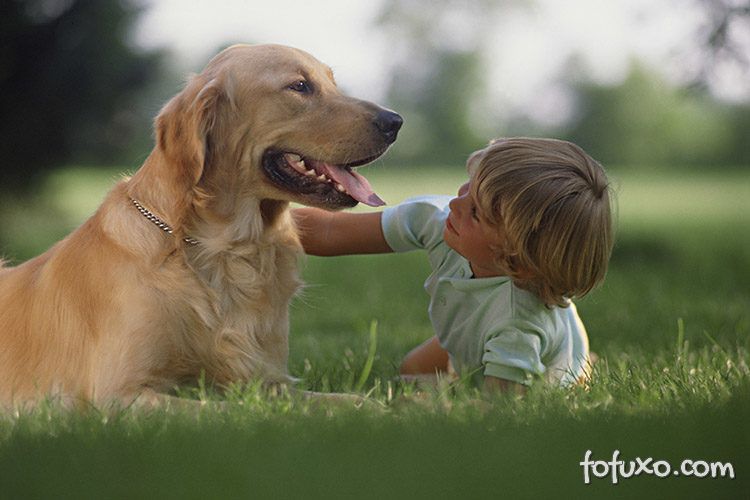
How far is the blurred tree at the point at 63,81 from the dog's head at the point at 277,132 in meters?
6.62

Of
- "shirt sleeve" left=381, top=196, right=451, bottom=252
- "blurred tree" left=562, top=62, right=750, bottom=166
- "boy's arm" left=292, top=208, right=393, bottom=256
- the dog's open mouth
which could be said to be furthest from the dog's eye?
"blurred tree" left=562, top=62, right=750, bottom=166

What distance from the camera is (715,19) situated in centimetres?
770

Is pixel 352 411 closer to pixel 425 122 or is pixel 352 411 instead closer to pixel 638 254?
pixel 638 254

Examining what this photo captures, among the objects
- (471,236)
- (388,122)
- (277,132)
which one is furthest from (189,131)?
(471,236)

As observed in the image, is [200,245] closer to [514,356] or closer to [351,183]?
[351,183]

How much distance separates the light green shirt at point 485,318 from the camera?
332cm

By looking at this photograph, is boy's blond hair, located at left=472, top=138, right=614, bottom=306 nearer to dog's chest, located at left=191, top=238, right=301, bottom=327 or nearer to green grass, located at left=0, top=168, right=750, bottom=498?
green grass, located at left=0, top=168, right=750, bottom=498

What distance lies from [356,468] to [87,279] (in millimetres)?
1354

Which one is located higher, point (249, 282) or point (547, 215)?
point (547, 215)

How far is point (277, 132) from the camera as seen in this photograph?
3.32 meters

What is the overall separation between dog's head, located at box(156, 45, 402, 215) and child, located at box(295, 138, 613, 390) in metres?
0.41

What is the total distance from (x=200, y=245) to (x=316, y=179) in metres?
0.45

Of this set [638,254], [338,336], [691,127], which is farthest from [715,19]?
[691,127]

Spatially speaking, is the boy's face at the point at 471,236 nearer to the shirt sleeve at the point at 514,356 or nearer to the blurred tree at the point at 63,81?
the shirt sleeve at the point at 514,356
